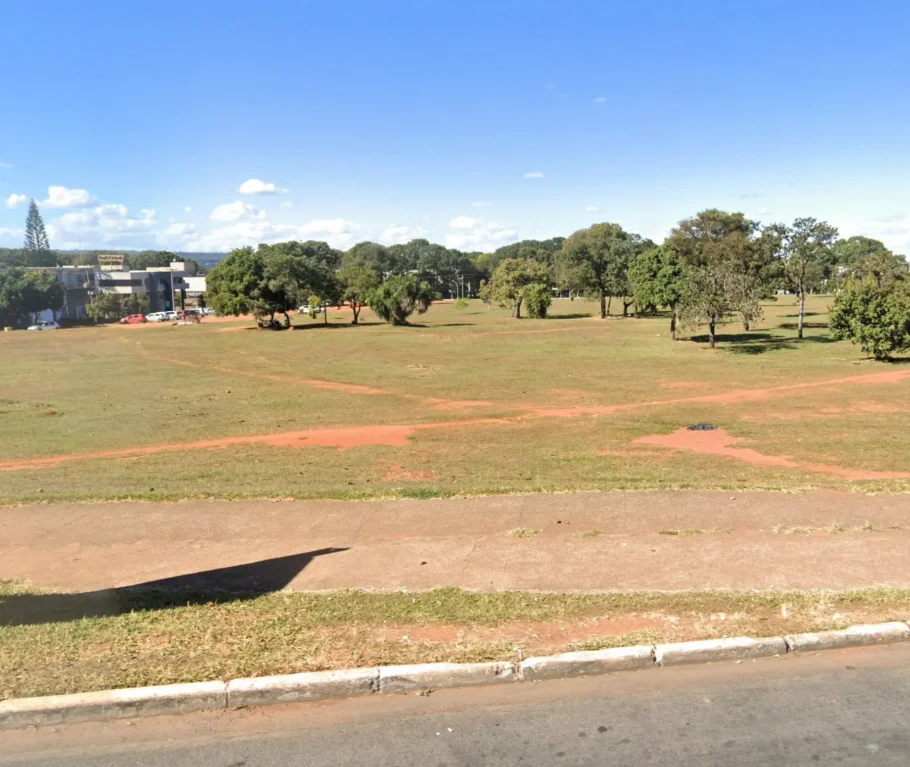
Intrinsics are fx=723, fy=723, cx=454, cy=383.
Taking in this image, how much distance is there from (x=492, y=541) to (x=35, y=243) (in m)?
99.3

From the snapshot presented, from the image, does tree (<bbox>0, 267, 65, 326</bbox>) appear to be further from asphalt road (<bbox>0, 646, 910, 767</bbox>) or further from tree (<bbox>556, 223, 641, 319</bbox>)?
asphalt road (<bbox>0, 646, 910, 767</bbox>)

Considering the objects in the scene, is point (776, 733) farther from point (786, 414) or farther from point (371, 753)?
point (786, 414)

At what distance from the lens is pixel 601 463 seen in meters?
16.2

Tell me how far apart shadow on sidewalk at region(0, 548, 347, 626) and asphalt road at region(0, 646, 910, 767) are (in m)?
1.89

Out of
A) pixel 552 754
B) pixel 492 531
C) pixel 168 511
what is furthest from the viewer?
pixel 168 511

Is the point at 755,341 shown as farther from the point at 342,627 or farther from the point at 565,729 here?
the point at 565,729

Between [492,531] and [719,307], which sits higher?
[719,307]

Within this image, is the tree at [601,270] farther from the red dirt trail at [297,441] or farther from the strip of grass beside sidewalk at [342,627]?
the strip of grass beside sidewalk at [342,627]

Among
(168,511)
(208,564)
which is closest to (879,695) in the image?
(208,564)

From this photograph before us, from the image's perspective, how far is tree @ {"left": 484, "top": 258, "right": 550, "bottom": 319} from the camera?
82438mm

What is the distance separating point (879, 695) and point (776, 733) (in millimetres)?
1014

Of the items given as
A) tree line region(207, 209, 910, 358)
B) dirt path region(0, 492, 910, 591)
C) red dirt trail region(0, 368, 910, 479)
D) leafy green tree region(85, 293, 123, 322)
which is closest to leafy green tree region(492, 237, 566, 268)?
tree line region(207, 209, 910, 358)

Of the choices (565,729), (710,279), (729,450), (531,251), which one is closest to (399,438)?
(729,450)

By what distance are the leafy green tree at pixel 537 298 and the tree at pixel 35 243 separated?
5053 centimetres
